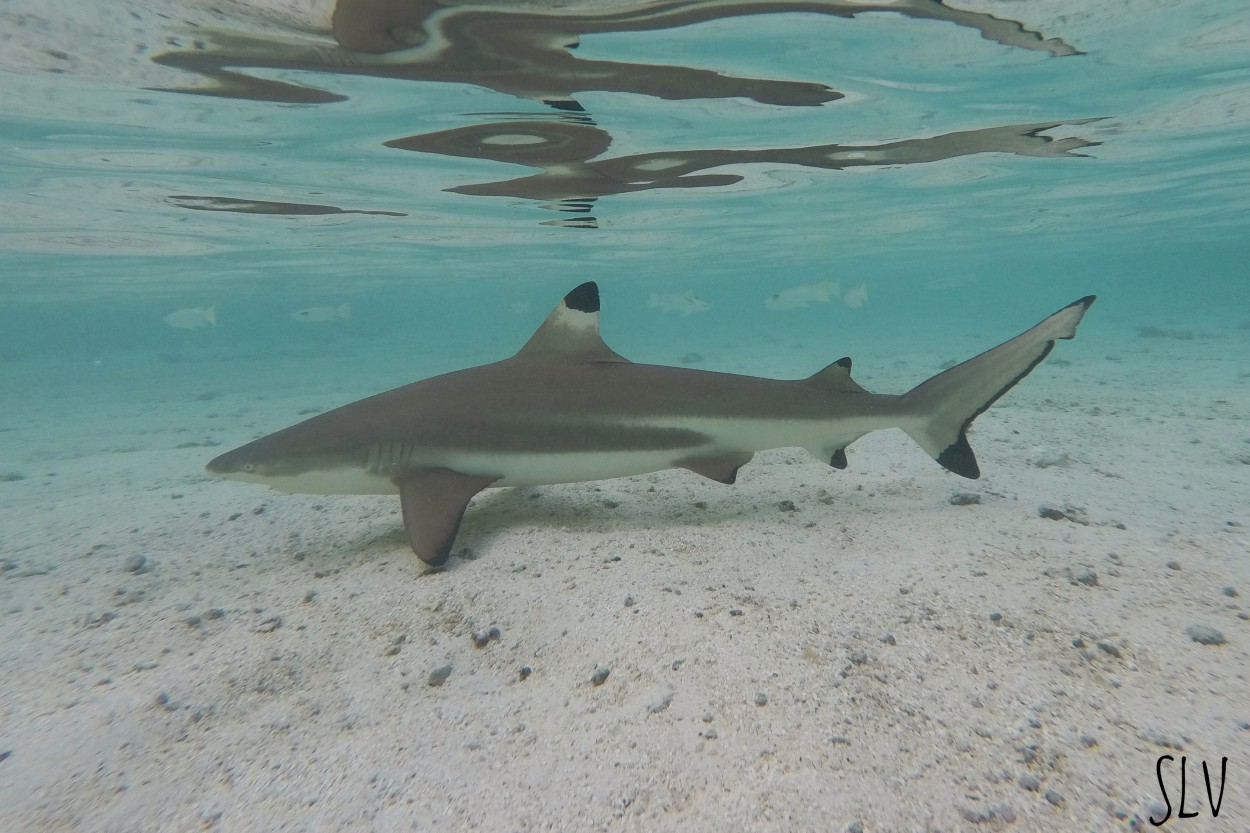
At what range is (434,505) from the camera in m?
4.59

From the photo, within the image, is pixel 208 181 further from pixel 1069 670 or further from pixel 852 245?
pixel 852 245

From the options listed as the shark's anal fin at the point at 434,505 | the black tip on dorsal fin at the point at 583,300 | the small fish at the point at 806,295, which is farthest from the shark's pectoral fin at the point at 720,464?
the small fish at the point at 806,295

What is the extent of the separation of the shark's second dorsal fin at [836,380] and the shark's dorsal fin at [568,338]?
1707 millimetres

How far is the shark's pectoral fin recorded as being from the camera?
5027mm

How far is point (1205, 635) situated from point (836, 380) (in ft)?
9.10

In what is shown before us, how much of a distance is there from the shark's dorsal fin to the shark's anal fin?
122 centimetres

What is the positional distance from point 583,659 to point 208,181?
15.9 metres

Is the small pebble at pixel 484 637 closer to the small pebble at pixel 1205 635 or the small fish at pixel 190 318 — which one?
the small pebble at pixel 1205 635

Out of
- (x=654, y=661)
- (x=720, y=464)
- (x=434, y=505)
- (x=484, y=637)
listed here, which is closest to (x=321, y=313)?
(x=434, y=505)

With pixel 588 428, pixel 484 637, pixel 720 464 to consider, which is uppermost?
pixel 588 428

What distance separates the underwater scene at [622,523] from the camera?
2432mm

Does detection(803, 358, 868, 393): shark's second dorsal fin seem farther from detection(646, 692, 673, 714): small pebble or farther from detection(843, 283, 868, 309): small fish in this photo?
detection(843, 283, 868, 309): small fish

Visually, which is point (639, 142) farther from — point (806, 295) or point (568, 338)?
point (806, 295)

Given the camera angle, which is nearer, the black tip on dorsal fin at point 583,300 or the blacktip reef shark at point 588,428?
the blacktip reef shark at point 588,428
